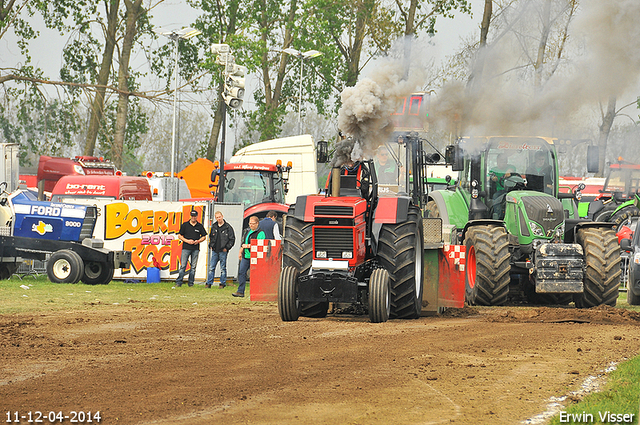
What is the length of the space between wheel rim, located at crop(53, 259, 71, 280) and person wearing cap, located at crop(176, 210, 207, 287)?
2549 mm

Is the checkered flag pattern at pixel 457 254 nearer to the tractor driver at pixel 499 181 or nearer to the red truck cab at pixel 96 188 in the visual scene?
the tractor driver at pixel 499 181

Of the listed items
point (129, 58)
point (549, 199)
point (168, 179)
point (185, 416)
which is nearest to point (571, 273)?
point (549, 199)

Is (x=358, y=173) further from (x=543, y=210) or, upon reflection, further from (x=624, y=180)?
(x=624, y=180)

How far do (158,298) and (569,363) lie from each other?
9738 mm

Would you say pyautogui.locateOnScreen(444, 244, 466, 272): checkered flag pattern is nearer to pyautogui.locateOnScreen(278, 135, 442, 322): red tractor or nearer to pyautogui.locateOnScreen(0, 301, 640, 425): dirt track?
pyautogui.locateOnScreen(278, 135, 442, 322): red tractor

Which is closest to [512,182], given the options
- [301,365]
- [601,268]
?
[601,268]

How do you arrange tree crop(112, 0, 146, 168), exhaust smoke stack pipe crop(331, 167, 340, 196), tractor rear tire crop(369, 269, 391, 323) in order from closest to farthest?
tractor rear tire crop(369, 269, 391, 323) < exhaust smoke stack pipe crop(331, 167, 340, 196) < tree crop(112, 0, 146, 168)

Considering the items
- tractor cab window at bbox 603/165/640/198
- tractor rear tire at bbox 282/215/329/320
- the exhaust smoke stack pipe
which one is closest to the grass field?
tractor rear tire at bbox 282/215/329/320

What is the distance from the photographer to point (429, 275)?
13.2 m

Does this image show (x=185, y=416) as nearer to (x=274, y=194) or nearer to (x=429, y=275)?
(x=429, y=275)

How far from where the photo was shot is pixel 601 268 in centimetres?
1396

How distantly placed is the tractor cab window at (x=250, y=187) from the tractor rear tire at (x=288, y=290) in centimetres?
1115

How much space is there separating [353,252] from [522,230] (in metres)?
5.02

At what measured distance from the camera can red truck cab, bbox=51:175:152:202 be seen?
2325 centimetres
